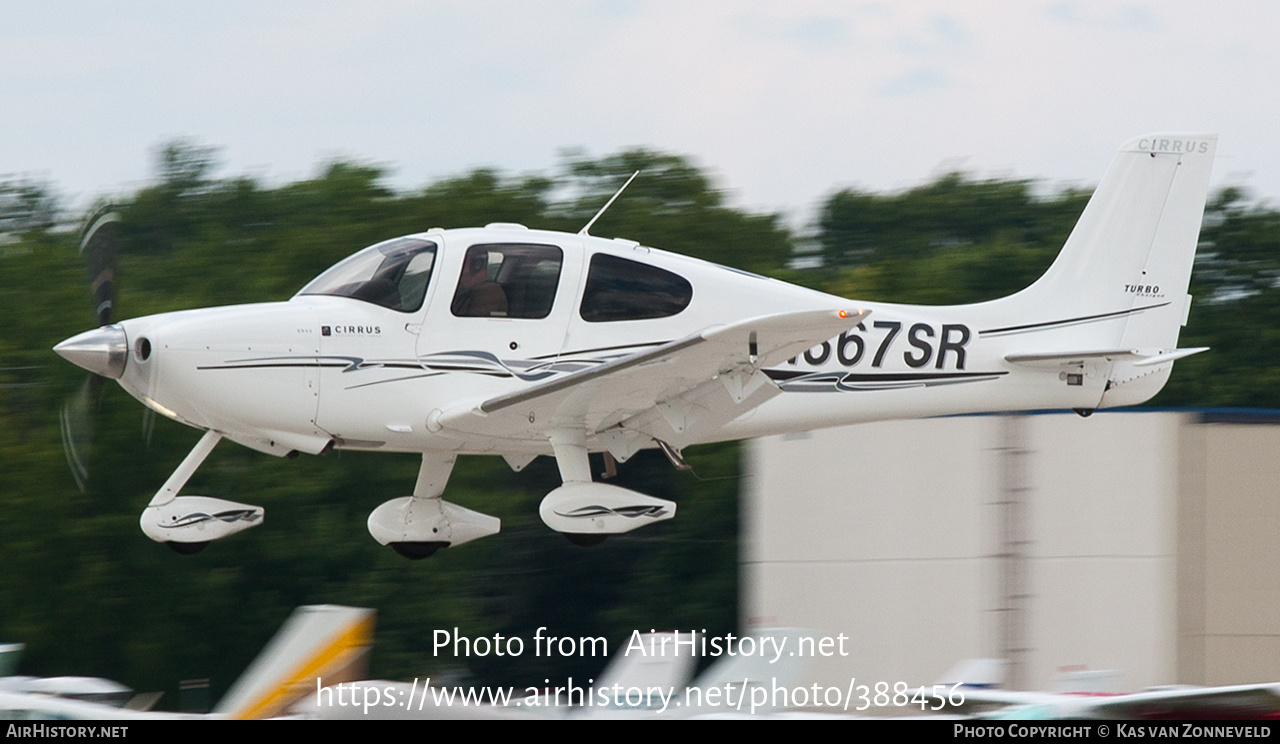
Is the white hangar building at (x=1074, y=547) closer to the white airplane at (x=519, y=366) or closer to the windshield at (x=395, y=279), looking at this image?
the white airplane at (x=519, y=366)

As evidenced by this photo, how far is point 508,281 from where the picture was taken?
395 inches

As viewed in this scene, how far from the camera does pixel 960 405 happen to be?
1124cm

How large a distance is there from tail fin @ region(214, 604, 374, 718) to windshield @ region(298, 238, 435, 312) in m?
2.03

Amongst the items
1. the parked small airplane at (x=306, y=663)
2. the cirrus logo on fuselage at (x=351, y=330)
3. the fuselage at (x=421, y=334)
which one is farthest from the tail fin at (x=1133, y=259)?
the parked small airplane at (x=306, y=663)

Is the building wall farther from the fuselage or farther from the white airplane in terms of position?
the fuselage

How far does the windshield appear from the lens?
32.7 ft

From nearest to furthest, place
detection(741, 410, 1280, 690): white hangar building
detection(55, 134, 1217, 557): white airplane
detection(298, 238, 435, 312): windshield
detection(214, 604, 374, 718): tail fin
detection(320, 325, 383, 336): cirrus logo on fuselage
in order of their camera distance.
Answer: detection(55, 134, 1217, 557): white airplane, detection(320, 325, 383, 336): cirrus logo on fuselage, detection(298, 238, 435, 312): windshield, detection(214, 604, 374, 718): tail fin, detection(741, 410, 1280, 690): white hangar building

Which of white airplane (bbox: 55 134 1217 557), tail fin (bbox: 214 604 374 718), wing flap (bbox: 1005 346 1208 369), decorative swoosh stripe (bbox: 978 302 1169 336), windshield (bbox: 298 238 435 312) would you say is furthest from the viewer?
decorative swoosh stripe (bbox: 978 302 1169 336)

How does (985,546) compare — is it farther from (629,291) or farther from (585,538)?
(629,291)

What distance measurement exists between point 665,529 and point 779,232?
6.28 meters

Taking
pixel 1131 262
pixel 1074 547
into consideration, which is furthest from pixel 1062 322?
pixel 1074 547

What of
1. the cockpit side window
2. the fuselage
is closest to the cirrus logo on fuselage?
the fuselage
